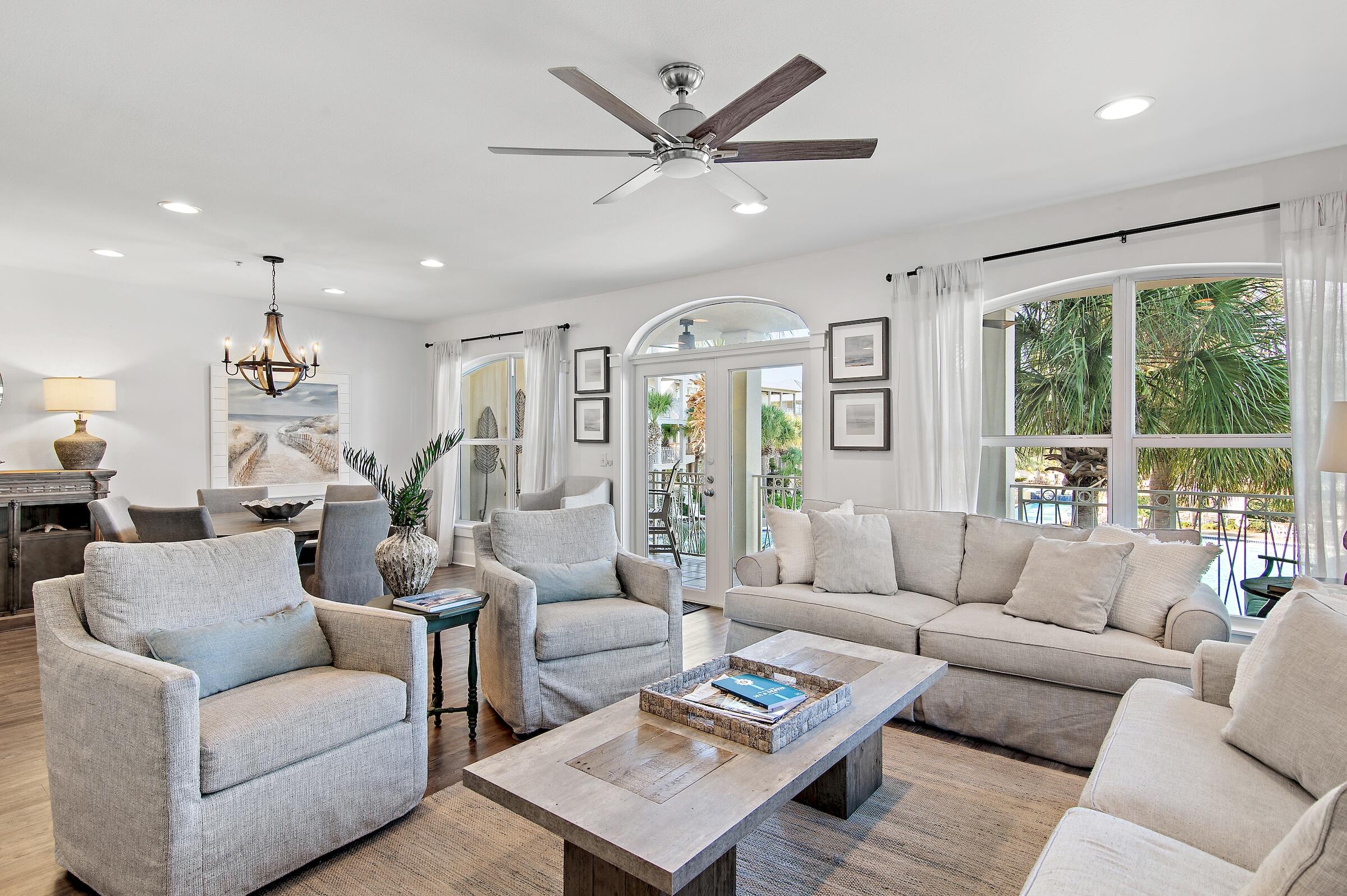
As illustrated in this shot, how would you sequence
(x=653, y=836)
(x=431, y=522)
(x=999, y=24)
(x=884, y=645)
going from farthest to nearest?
(x=431, y=522), (x=884, y=645), (x=999, y=24), (x=653, y=836)

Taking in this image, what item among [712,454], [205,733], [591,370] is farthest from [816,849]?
[591,370]

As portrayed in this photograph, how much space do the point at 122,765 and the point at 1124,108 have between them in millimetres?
3795

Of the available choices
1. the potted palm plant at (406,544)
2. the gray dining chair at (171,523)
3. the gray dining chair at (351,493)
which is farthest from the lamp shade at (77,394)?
the potted palm plant at (406,544)

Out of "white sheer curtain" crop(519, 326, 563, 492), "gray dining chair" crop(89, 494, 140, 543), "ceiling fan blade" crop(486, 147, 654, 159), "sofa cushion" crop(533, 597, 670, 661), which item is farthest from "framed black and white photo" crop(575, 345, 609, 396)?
"ceiling fan blade" crop(486, 147, 654, 159)

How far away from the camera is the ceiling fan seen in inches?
78.1

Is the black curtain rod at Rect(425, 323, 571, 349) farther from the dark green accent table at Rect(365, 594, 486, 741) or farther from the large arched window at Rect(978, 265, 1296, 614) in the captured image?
the dark green accent table at Rect(365, 594, 486, 741)

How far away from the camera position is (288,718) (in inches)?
77.2

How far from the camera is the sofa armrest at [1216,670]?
2.08 m

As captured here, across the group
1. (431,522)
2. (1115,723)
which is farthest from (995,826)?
(431,522)

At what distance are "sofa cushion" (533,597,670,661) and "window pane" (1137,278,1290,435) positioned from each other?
270cm

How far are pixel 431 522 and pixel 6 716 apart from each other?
4.08m

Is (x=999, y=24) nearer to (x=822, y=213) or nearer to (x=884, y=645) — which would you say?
(x=822, y=213)

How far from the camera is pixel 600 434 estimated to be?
5.99 meters

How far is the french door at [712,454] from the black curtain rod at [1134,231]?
1.38m
